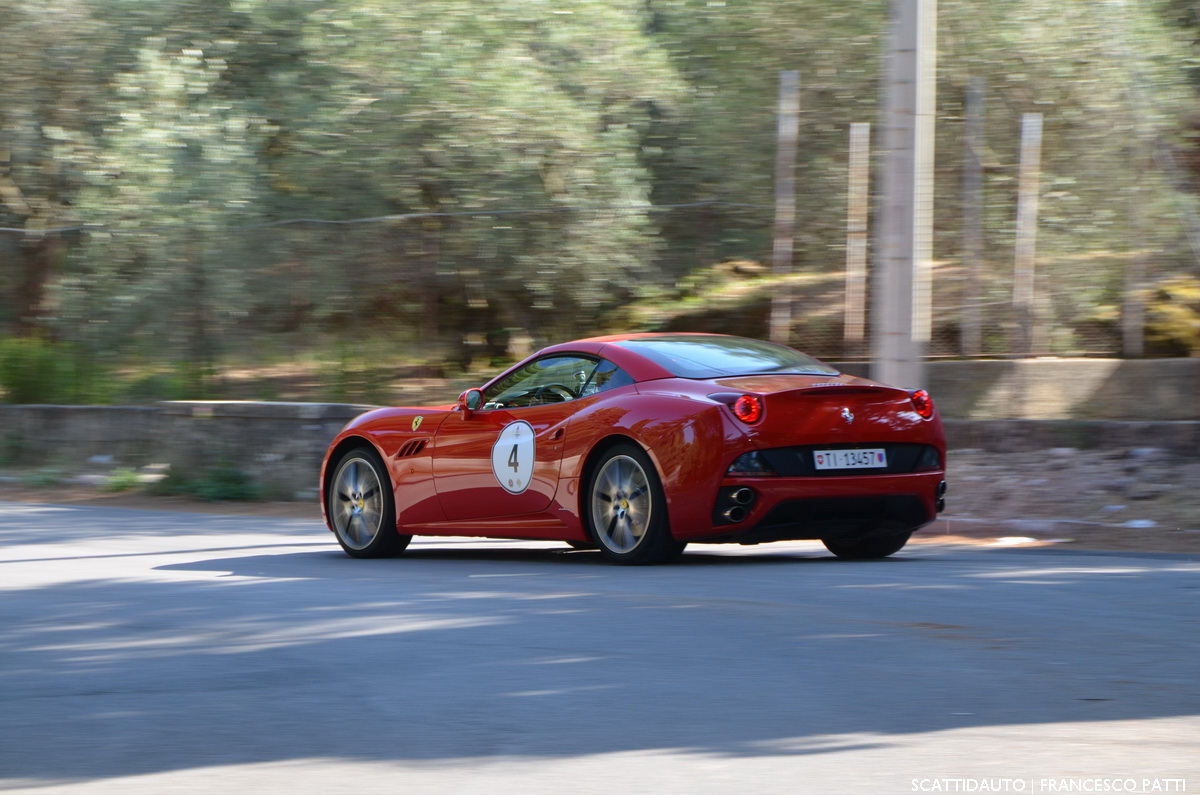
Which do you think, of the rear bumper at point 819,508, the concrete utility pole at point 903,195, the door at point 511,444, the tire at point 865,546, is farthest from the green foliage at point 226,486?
the rear bumper at point 819,508

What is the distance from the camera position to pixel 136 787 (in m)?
4.33

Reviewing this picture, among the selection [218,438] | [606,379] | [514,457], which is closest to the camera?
[606,379]

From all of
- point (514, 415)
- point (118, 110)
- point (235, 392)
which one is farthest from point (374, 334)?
point (514, 415)

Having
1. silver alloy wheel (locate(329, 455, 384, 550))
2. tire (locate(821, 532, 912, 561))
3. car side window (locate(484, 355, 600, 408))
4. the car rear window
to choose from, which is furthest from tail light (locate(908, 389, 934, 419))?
silver alloy wheel (locate(329, 455, 384, 550))

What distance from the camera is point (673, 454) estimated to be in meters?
8.29

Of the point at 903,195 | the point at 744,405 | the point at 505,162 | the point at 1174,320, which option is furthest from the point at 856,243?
the point at 744,405

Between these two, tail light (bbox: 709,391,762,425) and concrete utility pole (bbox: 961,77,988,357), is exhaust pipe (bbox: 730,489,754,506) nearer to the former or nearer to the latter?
tail light (bbox: 709,391,762,425)

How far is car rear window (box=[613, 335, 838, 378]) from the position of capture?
29.1 feet

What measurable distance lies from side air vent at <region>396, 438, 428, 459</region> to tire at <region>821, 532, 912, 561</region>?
2584 mm

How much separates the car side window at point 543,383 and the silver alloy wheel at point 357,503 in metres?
1.13

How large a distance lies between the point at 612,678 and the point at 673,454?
279 centimetres

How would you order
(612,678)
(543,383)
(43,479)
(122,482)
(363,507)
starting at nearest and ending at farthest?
(612,678) → (543,383) → (363,507) → (122,482) → (43,479)

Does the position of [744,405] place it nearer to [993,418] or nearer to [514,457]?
[514,457]

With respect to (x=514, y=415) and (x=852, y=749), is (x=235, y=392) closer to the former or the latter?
(x=514, y=415)
